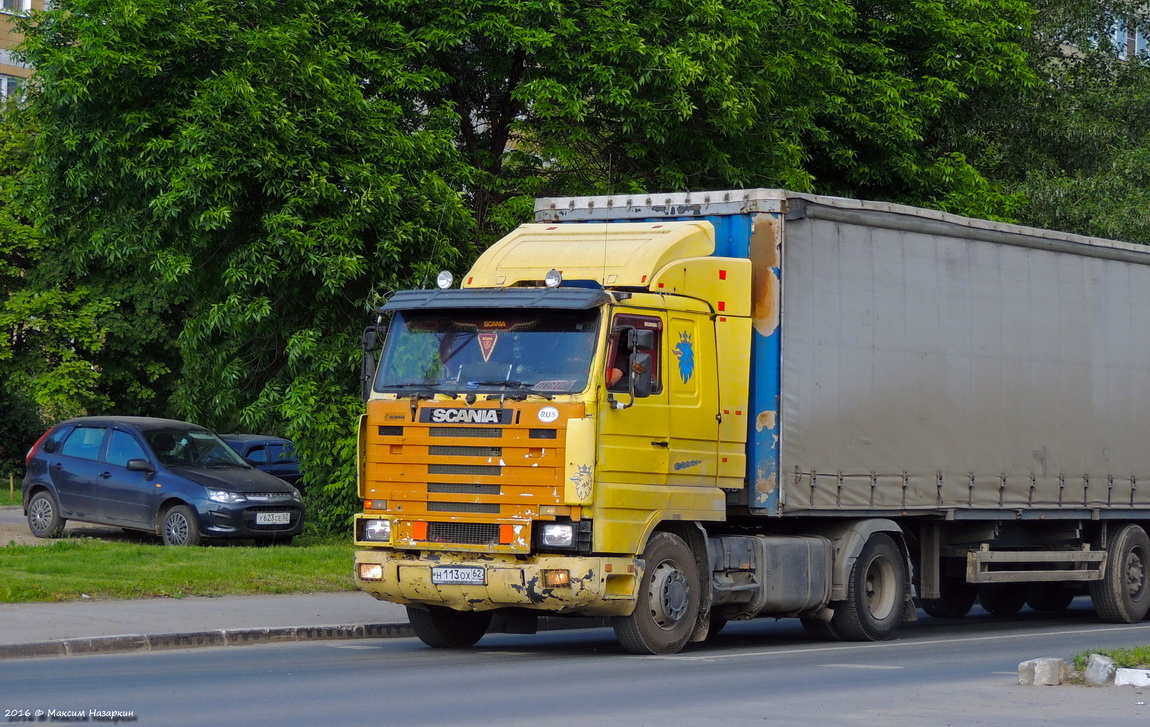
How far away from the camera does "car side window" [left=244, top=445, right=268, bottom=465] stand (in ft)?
100

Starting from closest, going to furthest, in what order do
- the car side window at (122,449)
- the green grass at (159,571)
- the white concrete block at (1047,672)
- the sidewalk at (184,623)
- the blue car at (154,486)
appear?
the white concrete block at (1047,672) < the sidewalk at (184,623) < the green grass at (159,571) < the blue car at (154,486) < the car side window at (122,449)

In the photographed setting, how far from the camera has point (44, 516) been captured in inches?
900

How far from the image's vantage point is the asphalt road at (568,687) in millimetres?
9656

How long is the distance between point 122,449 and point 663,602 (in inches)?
440

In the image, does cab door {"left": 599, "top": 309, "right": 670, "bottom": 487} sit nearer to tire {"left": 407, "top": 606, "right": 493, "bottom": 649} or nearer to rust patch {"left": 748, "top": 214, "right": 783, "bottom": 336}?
rust patch {"left": 748, "top": 214, "right": 783, "bottom": 336}

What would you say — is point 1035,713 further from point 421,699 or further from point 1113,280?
point 1113,280

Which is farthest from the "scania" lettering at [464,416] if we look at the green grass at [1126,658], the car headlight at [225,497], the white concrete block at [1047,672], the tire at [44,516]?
the tire at [44,516]

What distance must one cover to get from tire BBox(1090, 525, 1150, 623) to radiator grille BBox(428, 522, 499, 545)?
336 inches

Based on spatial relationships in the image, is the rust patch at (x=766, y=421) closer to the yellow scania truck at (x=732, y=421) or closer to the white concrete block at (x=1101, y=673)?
the yellow scania truck at (x=732, y=421)

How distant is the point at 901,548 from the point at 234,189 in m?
9.61

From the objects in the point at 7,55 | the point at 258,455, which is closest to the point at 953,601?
the point at 258,455

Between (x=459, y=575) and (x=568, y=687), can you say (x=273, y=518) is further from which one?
(x=568, y=687)

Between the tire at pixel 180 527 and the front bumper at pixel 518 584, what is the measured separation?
337 inches

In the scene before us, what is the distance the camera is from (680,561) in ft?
44.8
